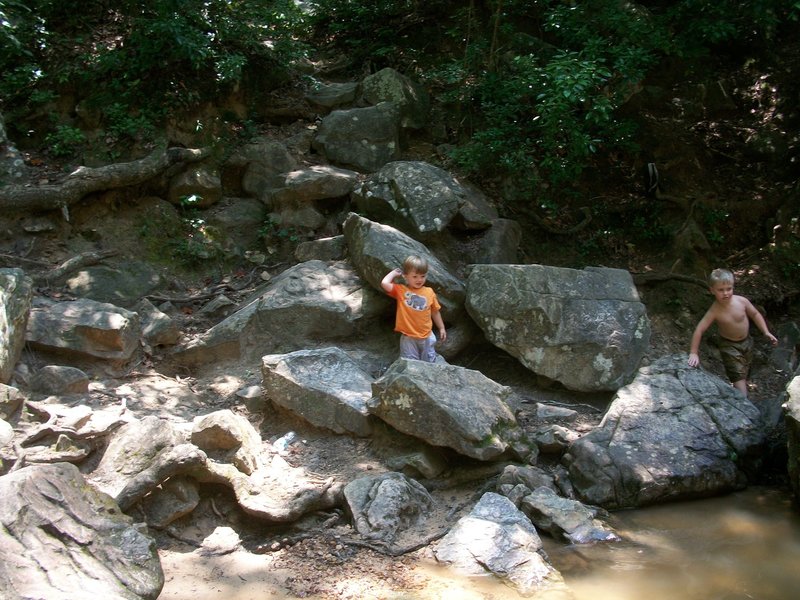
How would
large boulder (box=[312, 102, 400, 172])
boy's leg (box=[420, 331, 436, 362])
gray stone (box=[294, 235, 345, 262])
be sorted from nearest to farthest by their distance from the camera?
Result: boy's leg (box=[420, 331, 436, 362]) → gray stone (box=[294, 235, 345, 262]) → large boulder (box=[312, 102, 400, 172])

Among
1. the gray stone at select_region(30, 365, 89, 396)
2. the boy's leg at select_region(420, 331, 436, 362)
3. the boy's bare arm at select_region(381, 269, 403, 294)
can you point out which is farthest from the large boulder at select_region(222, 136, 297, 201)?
the gray stone at select_region(30, 365, 89, 396)

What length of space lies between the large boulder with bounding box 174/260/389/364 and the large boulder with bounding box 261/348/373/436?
65cm

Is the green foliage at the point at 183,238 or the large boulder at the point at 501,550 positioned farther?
the green foliage at the point at 183,238

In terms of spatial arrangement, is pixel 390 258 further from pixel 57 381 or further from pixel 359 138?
pixel 57 381

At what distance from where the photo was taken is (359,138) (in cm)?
758

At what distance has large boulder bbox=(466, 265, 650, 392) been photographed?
537 cm

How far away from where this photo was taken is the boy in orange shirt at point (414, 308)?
523 cm

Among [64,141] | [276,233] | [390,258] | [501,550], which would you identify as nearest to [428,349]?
[390,258]

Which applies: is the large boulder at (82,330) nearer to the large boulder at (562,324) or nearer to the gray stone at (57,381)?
the gray stone at (57,381)

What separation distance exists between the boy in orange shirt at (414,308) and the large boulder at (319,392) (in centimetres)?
50

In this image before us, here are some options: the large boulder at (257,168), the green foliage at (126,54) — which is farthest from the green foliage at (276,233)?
the green foliage at (126,54)

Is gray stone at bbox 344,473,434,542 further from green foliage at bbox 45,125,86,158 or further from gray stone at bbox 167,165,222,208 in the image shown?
green foliage at bbox 45,125,86,158

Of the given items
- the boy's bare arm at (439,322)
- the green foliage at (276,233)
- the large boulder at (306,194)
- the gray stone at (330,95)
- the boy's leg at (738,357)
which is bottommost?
the boy's leg at (738,357)

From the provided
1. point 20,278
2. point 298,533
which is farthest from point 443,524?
point 20,278
